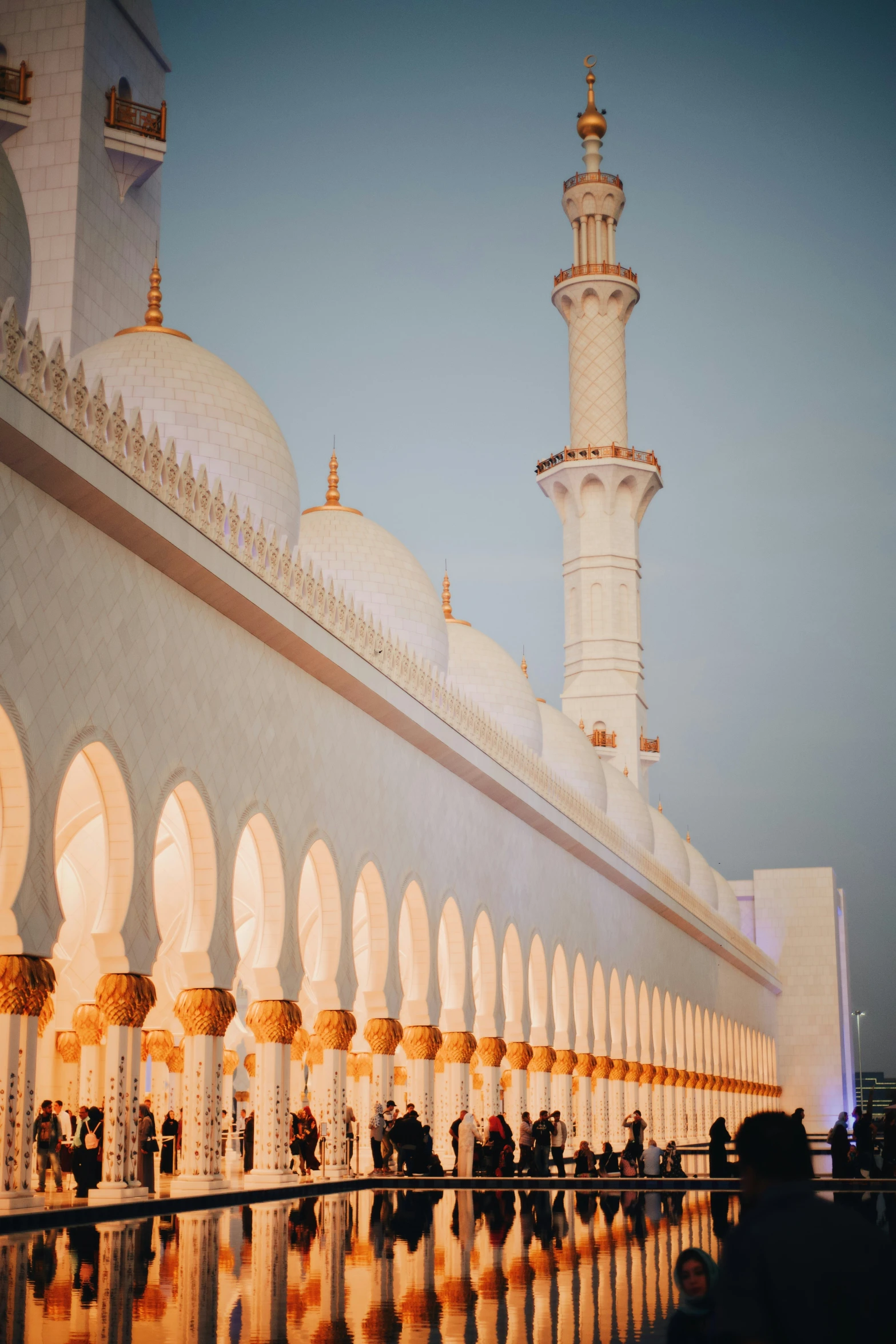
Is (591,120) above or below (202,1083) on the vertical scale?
above

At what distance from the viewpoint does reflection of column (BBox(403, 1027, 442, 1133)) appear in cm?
1450

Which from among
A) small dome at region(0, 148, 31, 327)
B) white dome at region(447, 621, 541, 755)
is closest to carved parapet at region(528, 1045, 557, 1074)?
white dome at region(447, 621, 541, 755)

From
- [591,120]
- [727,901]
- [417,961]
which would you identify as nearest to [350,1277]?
[417,961]

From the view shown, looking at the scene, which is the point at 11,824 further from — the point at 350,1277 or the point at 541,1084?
the point at 541,1084

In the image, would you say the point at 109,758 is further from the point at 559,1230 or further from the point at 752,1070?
the point at 752,1070

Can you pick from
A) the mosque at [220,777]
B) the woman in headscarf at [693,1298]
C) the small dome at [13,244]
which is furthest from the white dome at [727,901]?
the woman in headscarf at [693,1298]

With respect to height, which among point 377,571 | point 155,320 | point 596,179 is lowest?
point 377,571

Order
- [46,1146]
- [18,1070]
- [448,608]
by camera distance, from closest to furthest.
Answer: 1. [18,1070]
2. [46,1146]
3. [448,608]

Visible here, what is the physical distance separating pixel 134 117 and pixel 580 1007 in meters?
12.5

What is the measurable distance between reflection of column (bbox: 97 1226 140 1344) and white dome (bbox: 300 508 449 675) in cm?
825

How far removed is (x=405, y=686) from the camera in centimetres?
1391

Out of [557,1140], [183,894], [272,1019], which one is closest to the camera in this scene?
[272,1019]

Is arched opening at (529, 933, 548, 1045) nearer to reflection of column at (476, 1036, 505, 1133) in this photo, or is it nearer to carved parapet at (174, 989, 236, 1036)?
reflection of column at (476, 1036, 505, 1133)

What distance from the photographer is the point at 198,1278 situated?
578cm
